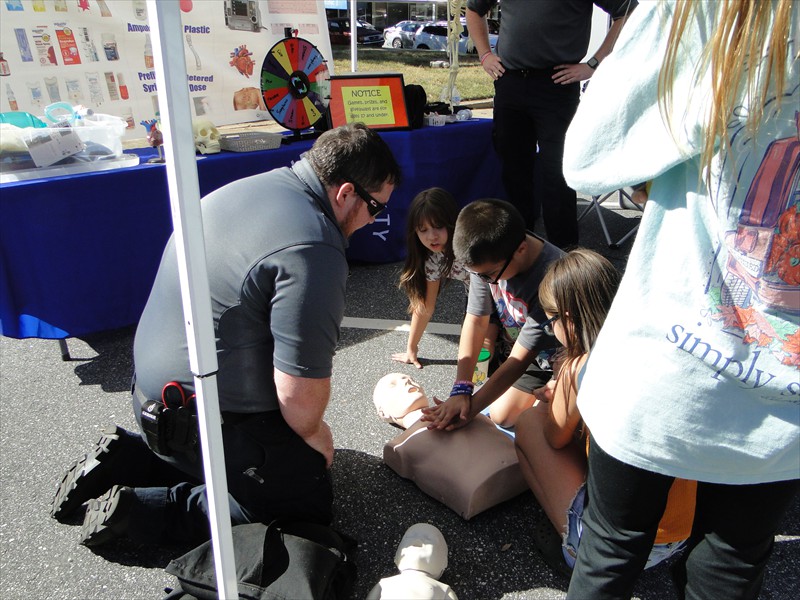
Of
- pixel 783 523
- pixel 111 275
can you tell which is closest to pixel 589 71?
pixel 783 523

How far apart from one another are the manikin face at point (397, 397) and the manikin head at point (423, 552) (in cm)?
62

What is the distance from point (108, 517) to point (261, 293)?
2.53 feet

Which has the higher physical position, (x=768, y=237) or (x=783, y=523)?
(x=768, y=237)

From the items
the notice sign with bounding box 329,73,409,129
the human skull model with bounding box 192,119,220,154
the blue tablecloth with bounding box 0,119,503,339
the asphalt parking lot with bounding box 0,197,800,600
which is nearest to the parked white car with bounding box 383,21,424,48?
the notice sign with bounding box 329,73,409,129

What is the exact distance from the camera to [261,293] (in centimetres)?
150

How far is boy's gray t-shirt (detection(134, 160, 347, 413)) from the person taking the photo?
146 cm

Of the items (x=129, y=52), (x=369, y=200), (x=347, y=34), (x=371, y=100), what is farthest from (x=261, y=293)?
(x=347, y=34)

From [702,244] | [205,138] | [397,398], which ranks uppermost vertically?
[702,244]

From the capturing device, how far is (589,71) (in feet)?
10.8

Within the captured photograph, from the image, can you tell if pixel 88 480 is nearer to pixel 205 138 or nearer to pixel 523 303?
pixel 523 303

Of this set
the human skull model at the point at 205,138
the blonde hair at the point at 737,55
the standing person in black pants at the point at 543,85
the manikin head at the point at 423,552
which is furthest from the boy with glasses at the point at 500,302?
the human skull model at the point at 205,138

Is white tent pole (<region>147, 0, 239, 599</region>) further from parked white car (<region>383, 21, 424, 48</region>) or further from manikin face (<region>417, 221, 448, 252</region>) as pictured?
parked white car (<region>383, 21, 424, 48</region>)

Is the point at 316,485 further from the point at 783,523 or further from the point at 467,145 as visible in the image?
the point at 467,145

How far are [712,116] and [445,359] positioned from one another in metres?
2.17
